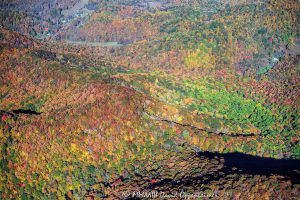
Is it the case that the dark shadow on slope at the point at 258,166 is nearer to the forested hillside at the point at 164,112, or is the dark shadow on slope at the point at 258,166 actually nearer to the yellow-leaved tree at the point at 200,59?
the forested hillside at the point at 164,112

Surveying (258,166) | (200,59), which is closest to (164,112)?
(258,166)

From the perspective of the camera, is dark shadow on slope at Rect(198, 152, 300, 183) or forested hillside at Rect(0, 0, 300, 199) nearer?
dark shadow on slope at Rect(198, 152, 300, 183)

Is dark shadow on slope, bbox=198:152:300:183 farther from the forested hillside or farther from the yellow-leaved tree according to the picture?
the yellow-leaved tree

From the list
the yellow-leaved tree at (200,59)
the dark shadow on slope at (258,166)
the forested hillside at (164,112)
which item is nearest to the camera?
the dark shadow on slope at (258,166)

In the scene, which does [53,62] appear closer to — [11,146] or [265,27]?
Answer: [11,146]

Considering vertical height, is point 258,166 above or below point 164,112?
below

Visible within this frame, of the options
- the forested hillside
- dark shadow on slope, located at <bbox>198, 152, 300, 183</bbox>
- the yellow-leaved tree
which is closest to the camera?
dark shadow on slope, located at <bbox>198, 152, 300, 183</bbox>

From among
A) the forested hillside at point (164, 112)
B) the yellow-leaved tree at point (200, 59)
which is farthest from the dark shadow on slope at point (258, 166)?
the yellow-leaved tree at point (200, 59)

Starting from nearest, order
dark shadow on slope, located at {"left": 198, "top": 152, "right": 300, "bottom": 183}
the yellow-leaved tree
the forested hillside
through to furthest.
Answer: dark shadow on slope, located at {"left": 198, "top": 152, "right": 300, "bottom": 183} → the forested hillside → the yellow-leaved tree

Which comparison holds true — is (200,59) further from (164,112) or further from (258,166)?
(258,166)

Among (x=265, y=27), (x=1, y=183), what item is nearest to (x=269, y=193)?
(x=1, y=183)

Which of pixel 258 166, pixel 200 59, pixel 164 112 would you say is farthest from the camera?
pixel 200 59

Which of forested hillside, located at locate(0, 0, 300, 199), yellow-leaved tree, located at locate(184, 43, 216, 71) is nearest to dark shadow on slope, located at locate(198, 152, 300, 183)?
forested hillside, located at locate(0, 0, 300, 199)
